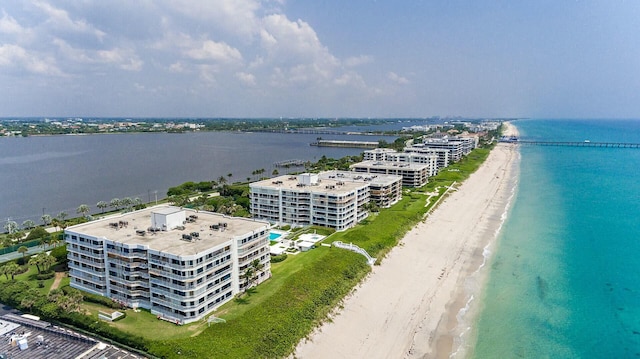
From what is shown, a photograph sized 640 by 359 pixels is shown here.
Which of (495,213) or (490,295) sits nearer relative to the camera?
(490,295)

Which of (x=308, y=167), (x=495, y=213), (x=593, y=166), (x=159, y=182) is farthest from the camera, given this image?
(x=593, y=166)

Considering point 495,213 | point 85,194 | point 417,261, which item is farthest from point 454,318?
point 85,194

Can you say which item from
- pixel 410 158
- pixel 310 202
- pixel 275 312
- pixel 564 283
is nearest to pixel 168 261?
pixel 275 312

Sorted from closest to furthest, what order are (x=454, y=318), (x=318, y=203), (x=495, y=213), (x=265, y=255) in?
(x=454, y=318) < (x=265, y=255) < (x=318, y=203) < (x=495, y=213)

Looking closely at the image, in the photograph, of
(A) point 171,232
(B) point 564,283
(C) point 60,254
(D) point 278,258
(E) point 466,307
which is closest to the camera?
(E) point 466,307

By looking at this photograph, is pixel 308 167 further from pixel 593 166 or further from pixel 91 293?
pixel 593 166

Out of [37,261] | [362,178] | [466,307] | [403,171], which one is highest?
[362,178]

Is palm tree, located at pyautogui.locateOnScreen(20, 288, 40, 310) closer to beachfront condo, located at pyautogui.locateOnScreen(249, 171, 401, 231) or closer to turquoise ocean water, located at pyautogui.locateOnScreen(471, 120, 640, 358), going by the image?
beachfront condo, located at pyautogui.locateOnScreen(249, 171, 401, 231)

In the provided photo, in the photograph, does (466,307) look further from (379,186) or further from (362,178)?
(362,178)
